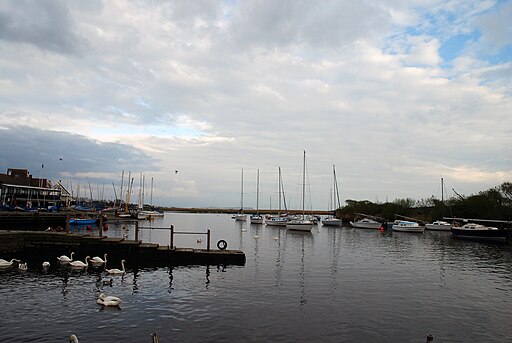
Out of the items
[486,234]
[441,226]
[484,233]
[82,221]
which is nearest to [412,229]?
[441,226]

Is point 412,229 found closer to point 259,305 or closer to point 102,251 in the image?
point 102,251

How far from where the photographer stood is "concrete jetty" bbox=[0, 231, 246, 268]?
29.0m

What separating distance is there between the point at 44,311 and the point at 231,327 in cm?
829

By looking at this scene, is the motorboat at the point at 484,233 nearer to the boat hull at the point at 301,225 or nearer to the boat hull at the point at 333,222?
the boat hull at the point at 301,225

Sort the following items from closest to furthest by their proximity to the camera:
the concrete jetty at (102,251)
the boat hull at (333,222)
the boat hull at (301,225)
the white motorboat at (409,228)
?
1. the concrete jetty at (102,251)
2. the boat hull at (301,225)
3. the white motorboat at (409,228)
4. the boat hull at (333,222)

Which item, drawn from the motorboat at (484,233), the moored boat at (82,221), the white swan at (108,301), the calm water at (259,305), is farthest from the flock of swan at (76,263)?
the motorboat at (484,233)

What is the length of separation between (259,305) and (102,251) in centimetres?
1687

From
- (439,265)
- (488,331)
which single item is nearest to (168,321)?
(488,331)

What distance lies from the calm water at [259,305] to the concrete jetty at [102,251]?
1231 millimetres

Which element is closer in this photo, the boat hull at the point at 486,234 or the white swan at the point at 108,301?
the white swan at the point at 108,301

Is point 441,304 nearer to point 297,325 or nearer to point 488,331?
point 488,331

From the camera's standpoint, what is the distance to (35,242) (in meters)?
30.2

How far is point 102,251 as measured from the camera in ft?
97.6

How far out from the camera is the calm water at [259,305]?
1452 cm
